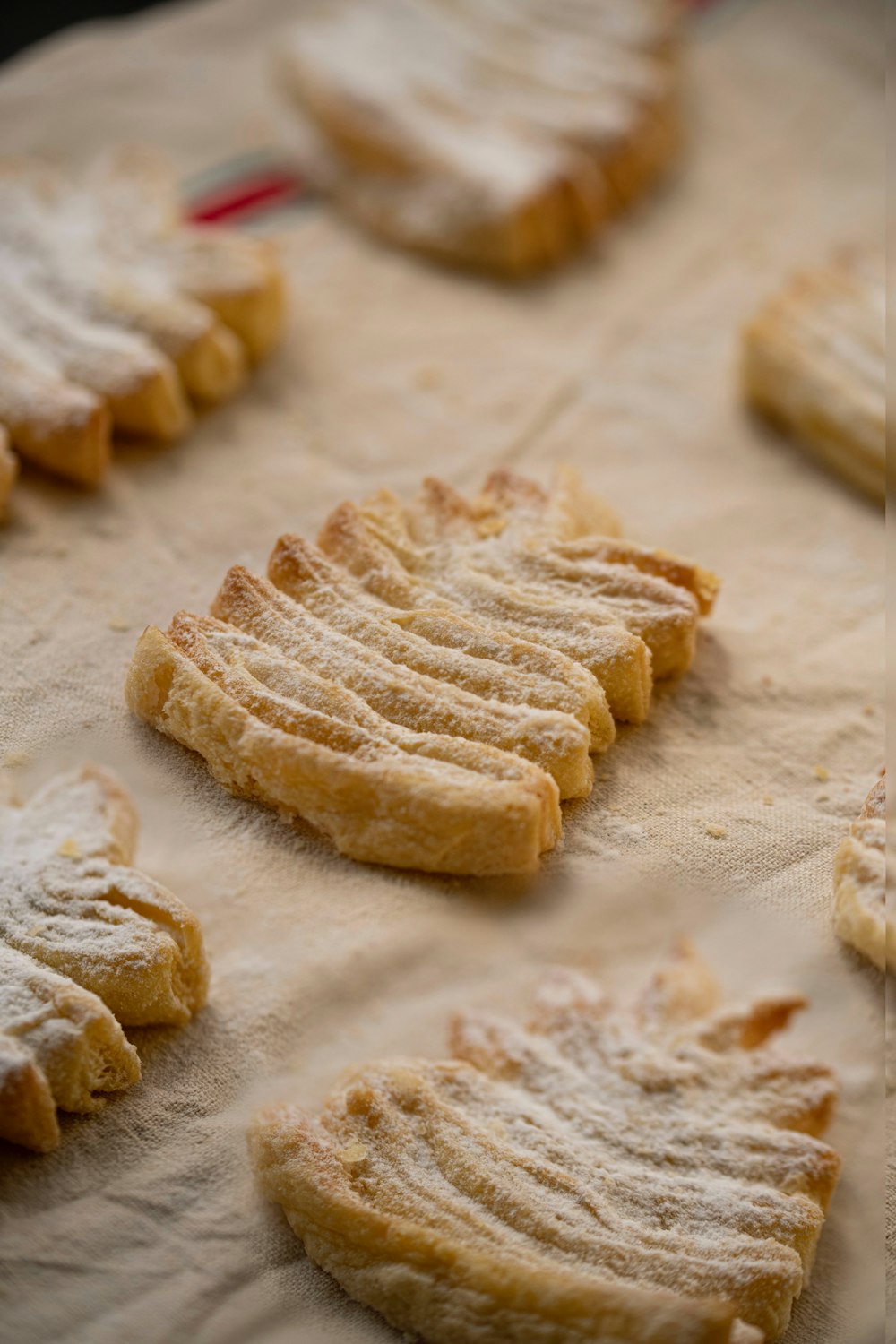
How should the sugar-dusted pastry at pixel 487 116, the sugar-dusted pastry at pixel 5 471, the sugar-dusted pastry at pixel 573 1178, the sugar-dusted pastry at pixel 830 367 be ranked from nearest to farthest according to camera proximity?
the sugar-dusted pastry at pixel 573 1178, the sugar-dusted pastry at pixel 5 471, the sugar-dusted pastry at pixel 830 367, the sugar-dusted pastry at pixel 487 116

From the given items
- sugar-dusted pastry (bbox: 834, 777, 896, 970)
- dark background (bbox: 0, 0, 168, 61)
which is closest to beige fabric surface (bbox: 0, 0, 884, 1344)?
sugar-dusted pastry (bbox: 834, 777, 896, 970)

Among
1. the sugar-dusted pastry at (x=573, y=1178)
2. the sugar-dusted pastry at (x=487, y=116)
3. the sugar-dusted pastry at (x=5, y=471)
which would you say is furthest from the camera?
the sugar-dusted pastry at (x=487, y=116)

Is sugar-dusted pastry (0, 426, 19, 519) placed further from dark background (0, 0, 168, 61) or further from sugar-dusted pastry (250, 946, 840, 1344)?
dark background (0, 0, 168, 61)

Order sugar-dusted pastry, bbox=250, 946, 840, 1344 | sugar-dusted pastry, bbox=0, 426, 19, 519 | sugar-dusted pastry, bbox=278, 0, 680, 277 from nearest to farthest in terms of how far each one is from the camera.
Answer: sugar-dusted pastry, bbox=250, 946, 840, 1344, sugar-dusted pastry, bbox=0, 426, 19, 519, sugar-dusted pastry, bbox=278, 0, 680, 277

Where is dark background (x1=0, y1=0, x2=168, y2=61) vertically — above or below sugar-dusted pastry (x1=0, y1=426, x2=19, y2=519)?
above

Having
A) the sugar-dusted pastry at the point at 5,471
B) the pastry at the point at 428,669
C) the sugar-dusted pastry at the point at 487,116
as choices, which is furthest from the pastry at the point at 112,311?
the pastry at the point at 428,669

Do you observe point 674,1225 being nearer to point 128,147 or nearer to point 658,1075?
point 658,1075

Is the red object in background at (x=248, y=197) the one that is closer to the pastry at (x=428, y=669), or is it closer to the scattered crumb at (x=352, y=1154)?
the pastry at (x=428, y=669)

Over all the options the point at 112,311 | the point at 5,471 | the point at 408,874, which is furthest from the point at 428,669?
the point at 112,311
